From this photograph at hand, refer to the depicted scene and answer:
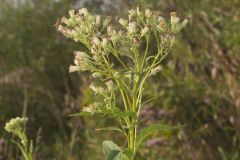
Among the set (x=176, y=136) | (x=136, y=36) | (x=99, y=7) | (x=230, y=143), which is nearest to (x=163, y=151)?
(x=176, y=136)

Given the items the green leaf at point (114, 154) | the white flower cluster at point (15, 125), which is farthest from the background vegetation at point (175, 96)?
the green leaf at point (114, 154)

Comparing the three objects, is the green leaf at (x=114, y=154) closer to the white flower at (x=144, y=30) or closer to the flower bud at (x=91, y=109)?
the flower bud at (x=91, y=109)

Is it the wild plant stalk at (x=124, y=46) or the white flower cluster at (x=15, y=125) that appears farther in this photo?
the white flower cluster at (x=15, y=125)

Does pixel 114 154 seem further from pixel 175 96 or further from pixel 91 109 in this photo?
pixel 175 96

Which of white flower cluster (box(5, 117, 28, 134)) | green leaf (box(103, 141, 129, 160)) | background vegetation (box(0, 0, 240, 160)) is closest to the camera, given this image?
green leaf (box(103, 141, 129, 160))

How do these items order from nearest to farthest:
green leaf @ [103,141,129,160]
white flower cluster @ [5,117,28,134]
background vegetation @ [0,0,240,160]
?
green leaf @ [103,141,129,160] < white flower cluster @ [5,117,28,134] < background vegetation @ [0,0,240,160]

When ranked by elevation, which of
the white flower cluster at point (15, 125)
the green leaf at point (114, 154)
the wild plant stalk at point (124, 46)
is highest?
the wild plant stalk at point (124, 46)

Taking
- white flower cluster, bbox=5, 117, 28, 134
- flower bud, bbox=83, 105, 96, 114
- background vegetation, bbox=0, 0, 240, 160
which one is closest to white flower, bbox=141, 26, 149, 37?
flower bud, bbox=83, 105, 96, 114

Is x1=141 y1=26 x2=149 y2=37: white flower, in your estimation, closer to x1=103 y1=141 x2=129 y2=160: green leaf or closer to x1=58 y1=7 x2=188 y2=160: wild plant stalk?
x1=58 y1=7 x2=188 y2=160: wild plant stalk
